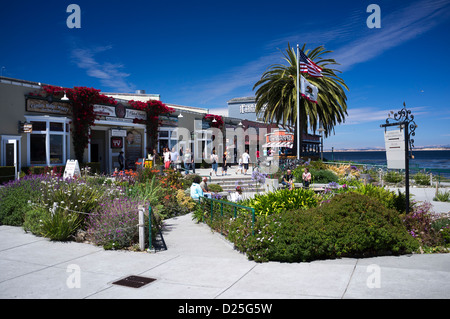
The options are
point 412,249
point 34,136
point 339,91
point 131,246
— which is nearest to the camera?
point 412,249

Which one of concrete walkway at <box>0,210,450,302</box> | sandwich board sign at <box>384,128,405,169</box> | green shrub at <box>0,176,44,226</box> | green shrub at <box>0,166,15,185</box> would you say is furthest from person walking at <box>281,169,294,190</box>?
green shrub at <box>0,166,15,185</box>

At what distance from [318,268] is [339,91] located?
2235cm

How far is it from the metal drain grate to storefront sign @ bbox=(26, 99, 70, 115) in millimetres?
14231

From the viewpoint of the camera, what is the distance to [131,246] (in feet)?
24.6

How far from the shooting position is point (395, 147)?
9.00 meters

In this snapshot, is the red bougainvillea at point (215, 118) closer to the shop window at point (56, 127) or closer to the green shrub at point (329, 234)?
the shop window at point (56, 127)

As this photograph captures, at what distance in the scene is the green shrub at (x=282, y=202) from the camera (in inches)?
341

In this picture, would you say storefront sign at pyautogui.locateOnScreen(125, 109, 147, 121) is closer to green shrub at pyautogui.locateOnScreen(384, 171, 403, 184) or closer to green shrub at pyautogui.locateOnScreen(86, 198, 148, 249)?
green shrub at pyautogui.locateOnScreen(86, 198, 148, 249)

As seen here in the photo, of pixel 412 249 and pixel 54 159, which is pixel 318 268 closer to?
pixel 412 249

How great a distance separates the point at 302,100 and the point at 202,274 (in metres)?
20.3

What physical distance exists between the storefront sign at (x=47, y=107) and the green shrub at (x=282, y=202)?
1309 centimetres

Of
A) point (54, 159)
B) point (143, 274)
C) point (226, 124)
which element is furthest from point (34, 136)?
point (226, 124)

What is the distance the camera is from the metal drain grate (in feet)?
17.1

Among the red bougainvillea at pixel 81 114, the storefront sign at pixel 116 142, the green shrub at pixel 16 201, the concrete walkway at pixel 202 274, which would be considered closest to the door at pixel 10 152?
the red bougainvillea at pixel 81 114
